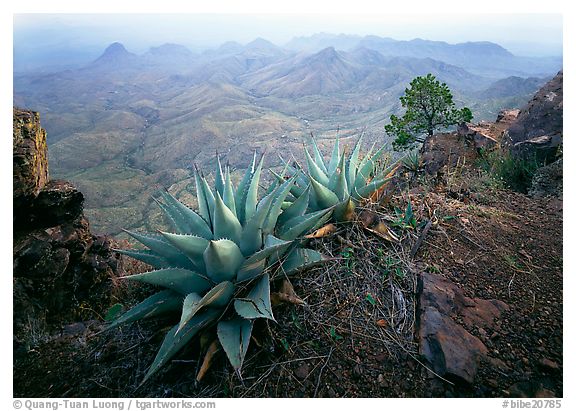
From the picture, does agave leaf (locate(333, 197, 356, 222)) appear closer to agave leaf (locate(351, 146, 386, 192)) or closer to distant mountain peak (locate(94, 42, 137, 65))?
agave leaf (locate(351, 146, 386, 192))

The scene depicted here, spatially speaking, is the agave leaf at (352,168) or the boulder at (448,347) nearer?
the boulder at (448,347)

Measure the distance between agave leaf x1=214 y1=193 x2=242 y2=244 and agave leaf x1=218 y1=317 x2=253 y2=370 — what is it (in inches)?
18.0

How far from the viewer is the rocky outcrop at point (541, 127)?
426 cm

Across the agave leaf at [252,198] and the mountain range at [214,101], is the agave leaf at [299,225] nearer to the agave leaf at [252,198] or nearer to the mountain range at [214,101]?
the agave leaf at [252,198]

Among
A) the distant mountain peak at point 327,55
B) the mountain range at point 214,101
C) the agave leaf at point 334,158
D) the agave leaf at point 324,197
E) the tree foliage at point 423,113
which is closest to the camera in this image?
the agave leaf at point 324,197

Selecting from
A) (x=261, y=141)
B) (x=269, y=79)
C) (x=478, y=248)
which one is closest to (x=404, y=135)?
(x=478, y=248)

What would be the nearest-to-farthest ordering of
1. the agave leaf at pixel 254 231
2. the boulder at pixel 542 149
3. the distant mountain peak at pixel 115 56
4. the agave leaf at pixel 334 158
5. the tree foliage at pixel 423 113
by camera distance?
1. the agave leaf at pixel 254 231
2. the agave leaf at pixel 334 158
3. the boulder at pixel 542 149
4. the tree foliage at pixel 423 113
5. the distant mountain peak at pixel 115 56

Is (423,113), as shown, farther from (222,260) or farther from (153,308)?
(153,308)

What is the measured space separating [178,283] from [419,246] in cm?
166

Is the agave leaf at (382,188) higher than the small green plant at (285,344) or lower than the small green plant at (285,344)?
higher

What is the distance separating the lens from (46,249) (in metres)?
3.25

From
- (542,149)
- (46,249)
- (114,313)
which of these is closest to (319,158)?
(114,313)

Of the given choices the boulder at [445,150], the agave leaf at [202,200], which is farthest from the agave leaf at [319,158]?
the boulder at [445,150]

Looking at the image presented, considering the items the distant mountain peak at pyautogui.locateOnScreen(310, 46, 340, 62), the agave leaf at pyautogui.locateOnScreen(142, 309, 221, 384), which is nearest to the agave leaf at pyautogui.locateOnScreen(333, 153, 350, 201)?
the agave leaf at pyautogui.locateOnScreen(142, 309, 221, 384)
